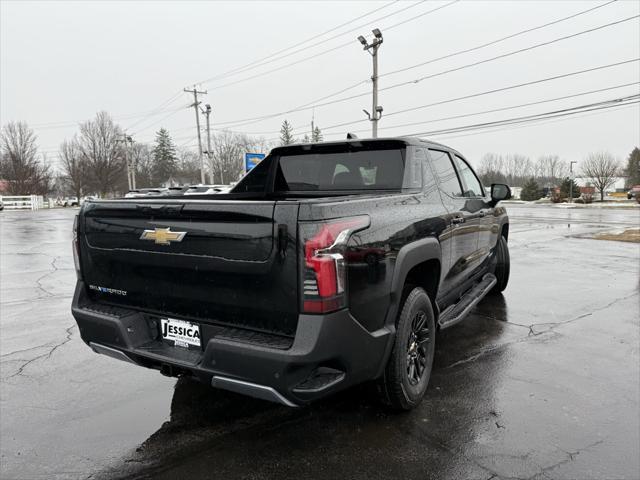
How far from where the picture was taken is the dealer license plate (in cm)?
265

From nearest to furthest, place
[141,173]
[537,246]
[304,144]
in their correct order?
1. [304,144]
2. [537,246]
3. [141,173]

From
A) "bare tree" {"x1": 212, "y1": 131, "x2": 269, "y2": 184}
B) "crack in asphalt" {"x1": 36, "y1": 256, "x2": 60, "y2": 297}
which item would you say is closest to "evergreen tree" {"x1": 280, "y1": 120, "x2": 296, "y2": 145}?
"bare tree" {"x1": 212, "y1": 131, "x2": 269, "y2": 184}

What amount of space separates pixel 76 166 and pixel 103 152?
399 cm

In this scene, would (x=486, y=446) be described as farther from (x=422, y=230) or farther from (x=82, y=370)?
(x=82, y=370)

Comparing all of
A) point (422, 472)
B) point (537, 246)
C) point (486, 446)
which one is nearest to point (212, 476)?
point (422, 472)

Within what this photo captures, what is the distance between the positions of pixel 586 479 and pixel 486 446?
1.75ft

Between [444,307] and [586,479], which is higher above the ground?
[444,307]

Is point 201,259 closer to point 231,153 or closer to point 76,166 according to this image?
point 76,166

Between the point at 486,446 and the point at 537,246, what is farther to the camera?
the point at 537,246

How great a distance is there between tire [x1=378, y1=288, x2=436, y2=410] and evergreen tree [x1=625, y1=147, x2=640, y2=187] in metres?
72.7

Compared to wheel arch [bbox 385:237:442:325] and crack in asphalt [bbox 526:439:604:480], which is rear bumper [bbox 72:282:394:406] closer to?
wheel arch [bbox 385:237:442:325]

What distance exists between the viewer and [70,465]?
2.61 m

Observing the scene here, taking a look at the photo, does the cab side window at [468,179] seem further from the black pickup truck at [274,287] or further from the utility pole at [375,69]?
the utility pole at [375,69]

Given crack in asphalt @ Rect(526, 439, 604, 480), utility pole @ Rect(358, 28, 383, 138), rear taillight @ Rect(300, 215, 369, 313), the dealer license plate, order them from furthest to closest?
utility pole @ Rect(358, 28, 383, 138), the dealer license plate, crack in asphalt @ Rect(526, 439, 604, 480), rear taillight @ Rect(300, 215, 369, 313)
